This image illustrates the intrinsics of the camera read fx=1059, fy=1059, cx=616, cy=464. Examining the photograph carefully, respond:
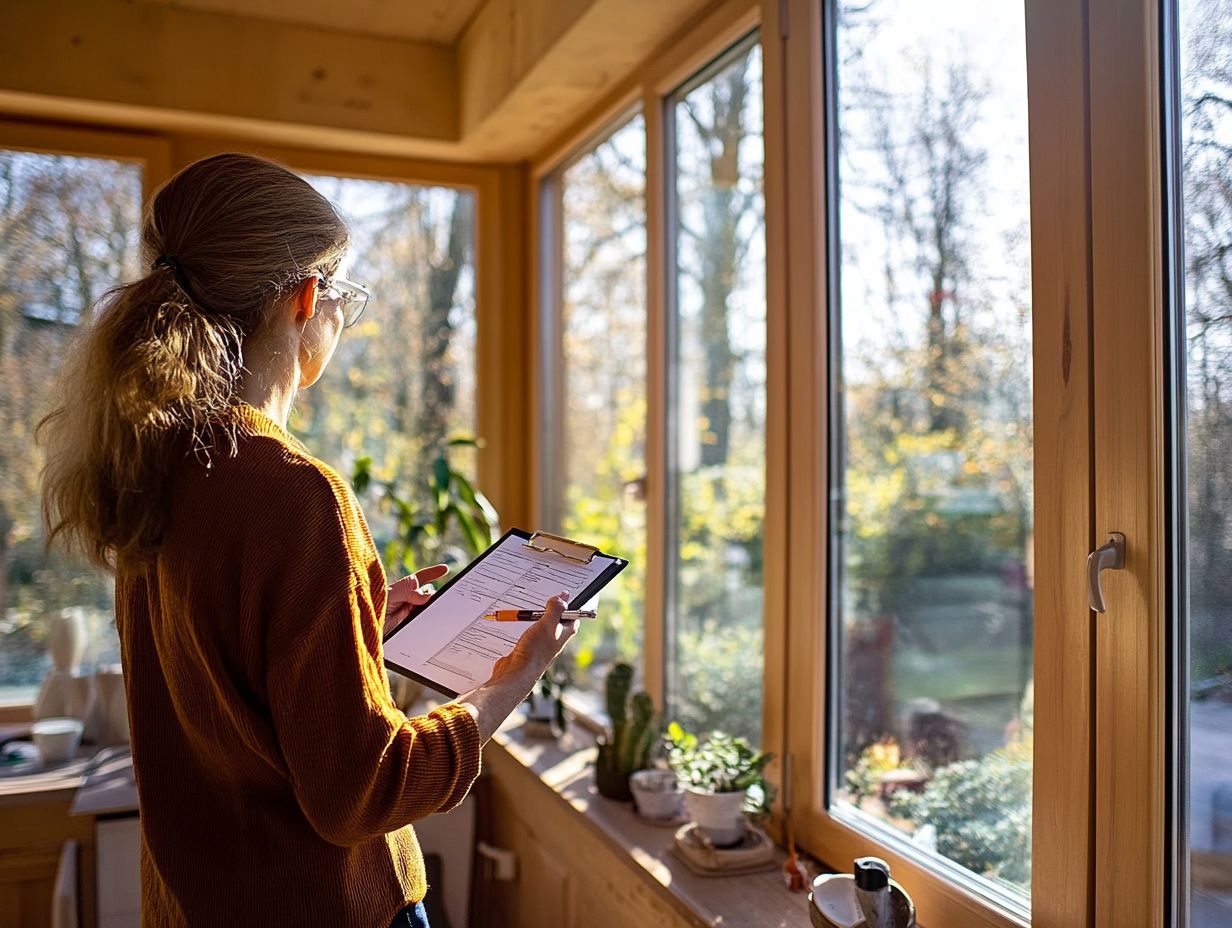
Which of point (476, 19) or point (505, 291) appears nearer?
point (476, 19)

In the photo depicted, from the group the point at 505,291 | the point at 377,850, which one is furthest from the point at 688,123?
the point at 377,850

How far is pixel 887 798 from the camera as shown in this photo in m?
1.56

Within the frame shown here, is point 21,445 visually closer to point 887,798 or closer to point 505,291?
point 505,291

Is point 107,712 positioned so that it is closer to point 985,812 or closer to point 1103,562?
point 985,812

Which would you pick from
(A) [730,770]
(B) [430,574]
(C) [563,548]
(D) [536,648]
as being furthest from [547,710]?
(D) [536,648]

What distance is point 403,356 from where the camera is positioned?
3037 millimetres

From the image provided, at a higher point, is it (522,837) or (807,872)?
(807,872)

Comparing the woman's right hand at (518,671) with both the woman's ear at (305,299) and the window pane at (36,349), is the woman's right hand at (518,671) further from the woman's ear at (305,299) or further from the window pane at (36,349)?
the window pane at (36,349)

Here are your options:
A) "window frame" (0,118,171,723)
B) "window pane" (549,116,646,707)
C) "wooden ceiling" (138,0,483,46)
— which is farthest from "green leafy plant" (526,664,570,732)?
"wooden ceiling" (138,0,483,46)

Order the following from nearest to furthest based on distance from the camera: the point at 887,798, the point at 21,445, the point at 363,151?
1. the point at 887,798
2. the point at 21,445
3. the point at 363,151

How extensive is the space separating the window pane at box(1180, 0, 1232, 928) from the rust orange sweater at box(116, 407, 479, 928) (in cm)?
72

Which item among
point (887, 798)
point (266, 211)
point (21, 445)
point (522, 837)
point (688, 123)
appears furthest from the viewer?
point (21, 445)

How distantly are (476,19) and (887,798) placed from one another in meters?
2.18

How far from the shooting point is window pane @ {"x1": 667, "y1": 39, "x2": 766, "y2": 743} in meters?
1.94
